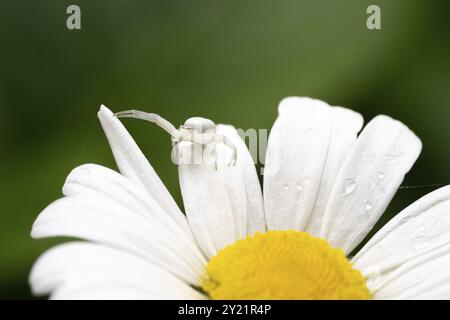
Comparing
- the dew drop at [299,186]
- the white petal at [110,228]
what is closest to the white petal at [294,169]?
the dew drop at [299,186]

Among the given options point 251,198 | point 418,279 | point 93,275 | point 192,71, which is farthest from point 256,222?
point 192,71

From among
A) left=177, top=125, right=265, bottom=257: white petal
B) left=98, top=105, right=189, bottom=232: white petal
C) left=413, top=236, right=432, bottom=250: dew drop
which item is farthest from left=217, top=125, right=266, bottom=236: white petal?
left=413, top=236, right=432, bottom=250: dew drop

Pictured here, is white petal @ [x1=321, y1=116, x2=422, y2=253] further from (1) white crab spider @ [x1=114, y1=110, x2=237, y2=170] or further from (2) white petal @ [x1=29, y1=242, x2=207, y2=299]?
(2) white petal @ [x1=29, y1=242, x2=207, y2=299]

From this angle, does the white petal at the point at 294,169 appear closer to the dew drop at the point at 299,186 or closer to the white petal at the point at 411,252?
the dew drop at the point at 299,186

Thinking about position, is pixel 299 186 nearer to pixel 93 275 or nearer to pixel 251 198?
pixel 251 198

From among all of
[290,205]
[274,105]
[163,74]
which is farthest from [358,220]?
[163,74]

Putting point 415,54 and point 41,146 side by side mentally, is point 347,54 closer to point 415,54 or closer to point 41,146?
point 415,54
